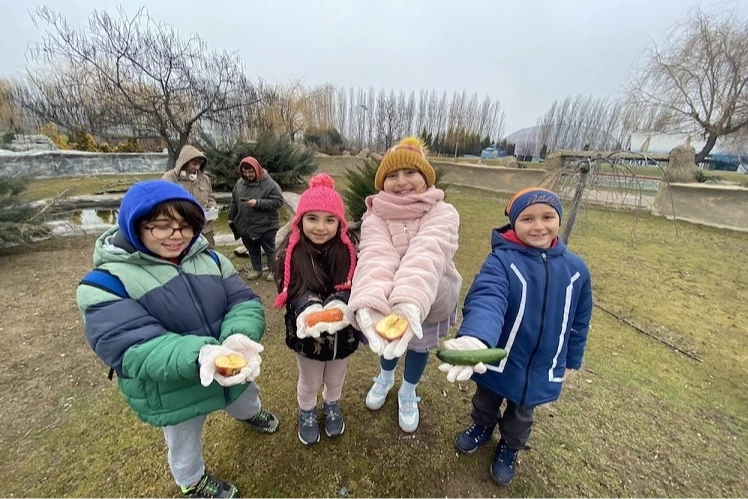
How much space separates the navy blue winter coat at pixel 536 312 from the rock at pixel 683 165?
46.7 ft

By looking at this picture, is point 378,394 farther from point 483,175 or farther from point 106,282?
point 483,175

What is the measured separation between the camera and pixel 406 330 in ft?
3.92

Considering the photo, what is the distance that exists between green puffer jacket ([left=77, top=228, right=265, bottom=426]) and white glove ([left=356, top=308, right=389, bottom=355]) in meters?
0.57

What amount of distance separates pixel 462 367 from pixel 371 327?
347 mm

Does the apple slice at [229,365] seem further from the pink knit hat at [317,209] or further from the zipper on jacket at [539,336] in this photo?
the zipper on jacket at [539,336]

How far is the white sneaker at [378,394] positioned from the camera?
94.3 inches

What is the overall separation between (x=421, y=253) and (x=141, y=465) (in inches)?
80.6

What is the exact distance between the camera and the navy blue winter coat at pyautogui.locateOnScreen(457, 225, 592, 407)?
1624 mm

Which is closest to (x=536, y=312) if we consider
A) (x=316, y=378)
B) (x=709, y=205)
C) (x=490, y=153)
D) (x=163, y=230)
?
(x=316, y=378)

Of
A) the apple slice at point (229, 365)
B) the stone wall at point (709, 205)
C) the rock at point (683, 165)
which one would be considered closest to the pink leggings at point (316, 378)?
the apple slice at point (229, 365)

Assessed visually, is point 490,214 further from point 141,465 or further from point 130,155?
point 130,155

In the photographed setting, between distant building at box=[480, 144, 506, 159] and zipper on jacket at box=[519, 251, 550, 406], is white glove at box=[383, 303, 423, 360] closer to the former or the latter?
zipper on jacket at box=[519, 251, 550, 406]

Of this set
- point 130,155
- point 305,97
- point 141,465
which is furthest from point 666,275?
point 305,97

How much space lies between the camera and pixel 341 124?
34906 millimetres
